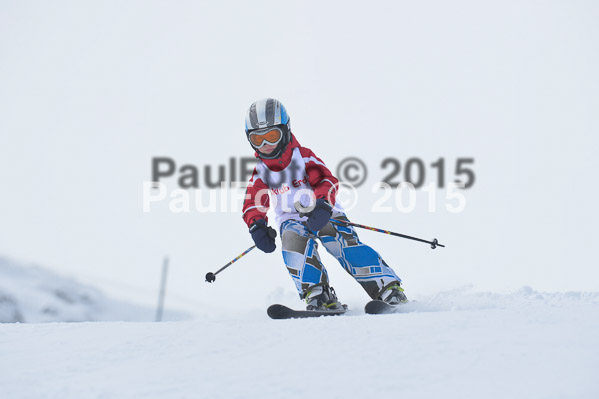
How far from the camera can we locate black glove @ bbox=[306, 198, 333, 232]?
511cm

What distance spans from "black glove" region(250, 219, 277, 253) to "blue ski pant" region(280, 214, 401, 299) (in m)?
0.10

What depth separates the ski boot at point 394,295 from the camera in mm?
5332

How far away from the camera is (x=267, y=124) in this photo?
5.38m

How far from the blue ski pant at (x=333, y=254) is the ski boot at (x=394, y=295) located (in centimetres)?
4

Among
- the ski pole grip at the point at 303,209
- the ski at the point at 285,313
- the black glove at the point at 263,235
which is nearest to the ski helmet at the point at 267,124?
the ski pole grip at the point at 303,209

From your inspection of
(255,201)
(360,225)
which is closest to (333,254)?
(360,225)

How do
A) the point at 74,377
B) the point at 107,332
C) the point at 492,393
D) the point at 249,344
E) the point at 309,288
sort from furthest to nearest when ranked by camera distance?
the point at 309,288 → the point at 107,332 → the point at 249,344 → the point at 74,377 → the point at 492,393

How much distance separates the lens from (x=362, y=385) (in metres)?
2.52

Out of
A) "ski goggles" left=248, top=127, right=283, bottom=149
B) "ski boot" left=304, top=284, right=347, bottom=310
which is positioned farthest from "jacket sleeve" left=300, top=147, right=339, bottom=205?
"ski boot" left=304, top=284, right=347, bottom=310

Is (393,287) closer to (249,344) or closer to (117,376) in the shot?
(249,344)

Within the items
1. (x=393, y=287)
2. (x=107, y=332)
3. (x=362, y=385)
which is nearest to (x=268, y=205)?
(x=393, y=287)

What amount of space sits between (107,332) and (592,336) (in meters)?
2.64

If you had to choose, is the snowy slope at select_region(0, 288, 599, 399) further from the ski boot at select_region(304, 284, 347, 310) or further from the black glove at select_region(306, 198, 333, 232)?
the black glove at select_region(306, 198, 333, 232)

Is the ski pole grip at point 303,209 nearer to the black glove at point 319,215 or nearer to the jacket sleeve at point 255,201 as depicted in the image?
the black glove at point 319,215
